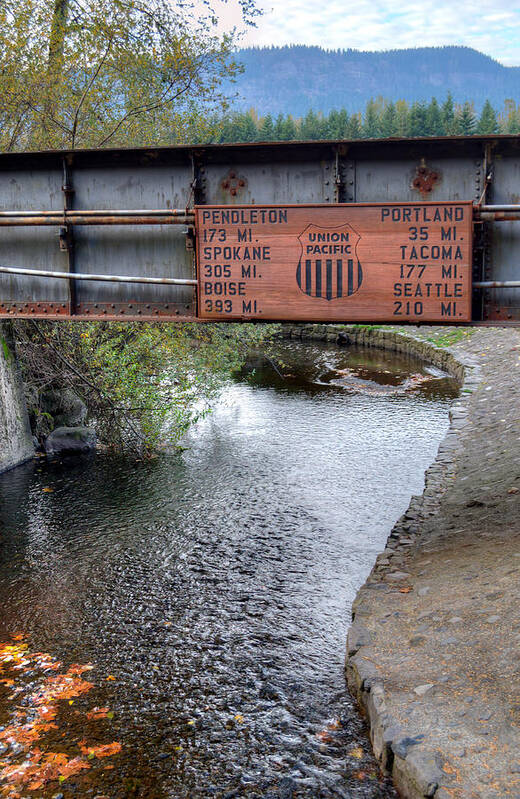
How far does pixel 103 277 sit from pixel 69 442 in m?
8.07

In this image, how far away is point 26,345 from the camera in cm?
1791

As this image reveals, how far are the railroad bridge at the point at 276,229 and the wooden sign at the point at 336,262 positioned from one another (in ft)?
0.05

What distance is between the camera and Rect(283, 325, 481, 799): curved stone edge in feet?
19.5

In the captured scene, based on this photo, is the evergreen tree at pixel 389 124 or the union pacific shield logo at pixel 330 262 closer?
the union pacific shield logo at pixel 330 262

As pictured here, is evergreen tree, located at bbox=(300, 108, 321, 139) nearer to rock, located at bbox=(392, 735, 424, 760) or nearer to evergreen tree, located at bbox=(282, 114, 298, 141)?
evergreen tree, located at bbox=(282, 114, 298, 141)

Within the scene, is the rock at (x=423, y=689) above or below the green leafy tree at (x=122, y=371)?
below

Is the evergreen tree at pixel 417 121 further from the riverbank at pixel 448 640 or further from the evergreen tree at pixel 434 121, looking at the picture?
the riverbank at pixel 448 640

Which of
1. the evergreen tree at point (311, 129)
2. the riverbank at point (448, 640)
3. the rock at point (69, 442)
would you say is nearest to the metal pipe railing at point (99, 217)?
the riverbank at point (448, 640)

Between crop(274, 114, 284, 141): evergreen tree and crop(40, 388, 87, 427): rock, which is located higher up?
crop(274, 114, 284, 141): evergreen tree

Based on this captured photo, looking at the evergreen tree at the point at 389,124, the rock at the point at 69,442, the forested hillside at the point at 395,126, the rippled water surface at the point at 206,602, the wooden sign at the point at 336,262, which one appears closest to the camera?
the rippled water surface at the point at 206,602

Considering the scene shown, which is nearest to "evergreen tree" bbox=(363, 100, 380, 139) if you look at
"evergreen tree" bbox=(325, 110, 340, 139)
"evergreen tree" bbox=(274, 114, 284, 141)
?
"evergreen tree" bbox=(325, 110, 340, 139)

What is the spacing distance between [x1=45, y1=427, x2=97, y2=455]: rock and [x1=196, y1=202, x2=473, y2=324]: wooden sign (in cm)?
862

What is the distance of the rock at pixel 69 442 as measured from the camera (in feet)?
58.0

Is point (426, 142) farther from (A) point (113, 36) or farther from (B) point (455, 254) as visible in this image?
(A) point (113, 36)
